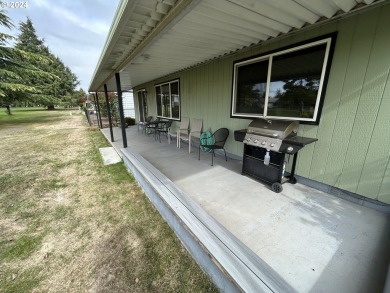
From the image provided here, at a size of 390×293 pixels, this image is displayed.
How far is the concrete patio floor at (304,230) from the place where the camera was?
1.31 m

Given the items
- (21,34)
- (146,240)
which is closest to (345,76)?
(146,240)

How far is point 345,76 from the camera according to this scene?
2.16 meters

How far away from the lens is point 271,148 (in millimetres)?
2318

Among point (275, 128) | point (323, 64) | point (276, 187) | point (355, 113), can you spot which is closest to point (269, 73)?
point (323, 64)

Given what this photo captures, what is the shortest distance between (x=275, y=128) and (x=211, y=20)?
1.61 m

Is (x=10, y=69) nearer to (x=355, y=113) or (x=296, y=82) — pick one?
(x=296, y=82)

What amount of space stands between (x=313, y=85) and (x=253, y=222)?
83.1 inches

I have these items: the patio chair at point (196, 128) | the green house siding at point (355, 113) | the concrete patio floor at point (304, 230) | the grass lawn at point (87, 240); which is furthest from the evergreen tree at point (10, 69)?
the green house siding at point (355, 113)

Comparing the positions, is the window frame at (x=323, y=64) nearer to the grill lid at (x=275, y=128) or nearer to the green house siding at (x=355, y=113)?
the green house siding at (x=355, y=113)

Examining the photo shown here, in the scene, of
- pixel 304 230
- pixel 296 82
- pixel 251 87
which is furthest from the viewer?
pixel 251 87

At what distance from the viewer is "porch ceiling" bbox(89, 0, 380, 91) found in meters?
1.67

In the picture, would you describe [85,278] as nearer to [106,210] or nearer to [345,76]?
[106,210]

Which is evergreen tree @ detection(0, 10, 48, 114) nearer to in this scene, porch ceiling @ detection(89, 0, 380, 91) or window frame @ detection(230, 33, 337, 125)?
porch ceiling @ detection(89, 0, 380, 91)

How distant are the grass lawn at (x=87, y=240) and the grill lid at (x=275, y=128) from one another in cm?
182
